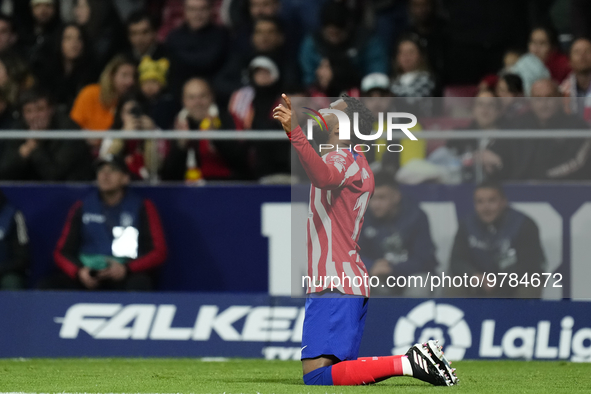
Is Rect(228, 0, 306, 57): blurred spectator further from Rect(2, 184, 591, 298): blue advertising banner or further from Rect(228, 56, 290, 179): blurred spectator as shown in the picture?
Rect(2, 184, 591, 298): blue advertising banner

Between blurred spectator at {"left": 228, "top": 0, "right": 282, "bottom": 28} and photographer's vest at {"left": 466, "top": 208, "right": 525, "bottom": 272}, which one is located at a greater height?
blurred spectator at {"left": 228, "top": 0, "right": 282, "bottom": 28}

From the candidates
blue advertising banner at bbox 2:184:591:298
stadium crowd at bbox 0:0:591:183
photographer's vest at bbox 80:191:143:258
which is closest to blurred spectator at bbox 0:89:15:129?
stadium crowd at bbox 0:0:591:183

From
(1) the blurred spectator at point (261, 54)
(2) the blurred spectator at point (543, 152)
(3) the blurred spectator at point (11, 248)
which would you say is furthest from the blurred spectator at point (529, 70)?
(3) the blurred spectator at point (11, 248)

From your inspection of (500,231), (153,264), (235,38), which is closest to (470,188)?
(500,231)

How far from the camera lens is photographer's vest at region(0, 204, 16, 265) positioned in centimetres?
913

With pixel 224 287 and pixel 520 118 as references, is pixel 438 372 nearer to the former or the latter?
pixel 520 118

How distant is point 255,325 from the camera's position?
878cm

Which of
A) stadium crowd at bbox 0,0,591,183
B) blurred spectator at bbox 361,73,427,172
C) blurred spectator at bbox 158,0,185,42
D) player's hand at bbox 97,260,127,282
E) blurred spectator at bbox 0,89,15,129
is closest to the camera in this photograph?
blurred spectator at bbox 361,73,427,172

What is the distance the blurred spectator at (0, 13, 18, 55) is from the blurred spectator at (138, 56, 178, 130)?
1809mm

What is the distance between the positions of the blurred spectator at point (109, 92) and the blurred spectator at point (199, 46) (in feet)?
2.18

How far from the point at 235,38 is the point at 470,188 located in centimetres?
376

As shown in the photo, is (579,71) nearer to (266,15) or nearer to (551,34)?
(551,34)

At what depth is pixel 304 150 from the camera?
18.5 feet

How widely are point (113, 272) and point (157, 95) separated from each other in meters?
2.02
